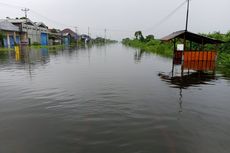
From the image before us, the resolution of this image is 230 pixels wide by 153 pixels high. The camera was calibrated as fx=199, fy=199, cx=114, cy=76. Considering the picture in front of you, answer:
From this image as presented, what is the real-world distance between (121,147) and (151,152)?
752 millimetres

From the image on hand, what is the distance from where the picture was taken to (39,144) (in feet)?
16.8

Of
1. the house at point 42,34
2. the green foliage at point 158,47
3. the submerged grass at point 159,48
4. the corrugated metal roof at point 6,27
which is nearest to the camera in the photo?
the submerged grass at point 159,48

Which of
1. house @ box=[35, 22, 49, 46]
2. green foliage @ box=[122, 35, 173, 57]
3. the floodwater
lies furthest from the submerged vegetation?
house @ box=[35, 22, 49, 46]

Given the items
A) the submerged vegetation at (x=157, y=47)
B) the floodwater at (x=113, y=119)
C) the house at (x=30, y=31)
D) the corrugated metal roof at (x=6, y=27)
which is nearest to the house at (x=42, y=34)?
the house at (x=30, y=31)

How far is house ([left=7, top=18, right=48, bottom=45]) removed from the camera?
6250 centimetres

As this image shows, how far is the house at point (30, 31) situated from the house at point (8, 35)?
2.20 meters

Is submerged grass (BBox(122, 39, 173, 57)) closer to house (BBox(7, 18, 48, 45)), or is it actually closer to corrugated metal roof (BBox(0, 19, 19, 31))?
house (BBox(7, 18, 48, 45))

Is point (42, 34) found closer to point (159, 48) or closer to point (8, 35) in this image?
point (8, 35)

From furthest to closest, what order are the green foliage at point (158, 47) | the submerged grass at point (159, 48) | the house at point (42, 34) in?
1. the house at point (42, 34)
2. the green foliage at point (158, 47)
3. the submerged grass at point (159, 48)

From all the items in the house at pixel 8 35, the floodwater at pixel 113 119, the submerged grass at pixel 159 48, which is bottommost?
the floodwater at pixel 113 119

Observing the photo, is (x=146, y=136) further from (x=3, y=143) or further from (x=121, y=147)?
(x=3, y=143)

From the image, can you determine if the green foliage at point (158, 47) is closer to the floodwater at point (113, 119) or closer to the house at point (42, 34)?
the floodwater at point (113, 119)

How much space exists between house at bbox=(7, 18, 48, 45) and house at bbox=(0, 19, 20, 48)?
220 cm

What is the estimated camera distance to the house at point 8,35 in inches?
2051
